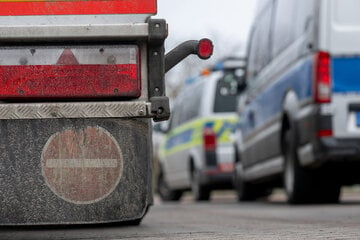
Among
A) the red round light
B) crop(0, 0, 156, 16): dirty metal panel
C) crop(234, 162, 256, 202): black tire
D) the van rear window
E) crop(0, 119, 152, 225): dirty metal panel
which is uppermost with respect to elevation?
the van rear window

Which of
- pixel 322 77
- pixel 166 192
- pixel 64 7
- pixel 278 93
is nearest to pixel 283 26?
pixel 278 93

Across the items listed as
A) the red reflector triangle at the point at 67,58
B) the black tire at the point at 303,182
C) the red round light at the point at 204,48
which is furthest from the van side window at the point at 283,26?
the red reflector triangle at the point at 67,58

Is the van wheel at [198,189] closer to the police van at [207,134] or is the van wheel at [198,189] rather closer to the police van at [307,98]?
the police van at [207,134]

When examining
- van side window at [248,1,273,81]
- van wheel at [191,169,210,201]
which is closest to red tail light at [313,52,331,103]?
van side window at [248,1,273,81]

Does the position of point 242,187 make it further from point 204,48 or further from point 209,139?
point 204,48

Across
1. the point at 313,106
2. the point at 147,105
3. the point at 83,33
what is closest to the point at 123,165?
the point at 147,105

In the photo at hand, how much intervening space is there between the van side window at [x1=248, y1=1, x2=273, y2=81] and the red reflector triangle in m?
7.62

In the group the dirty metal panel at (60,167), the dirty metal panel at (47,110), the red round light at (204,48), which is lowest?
the dirty metal panel at (60,167)

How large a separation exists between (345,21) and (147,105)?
540cm

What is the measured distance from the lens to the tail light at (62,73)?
15.9ft

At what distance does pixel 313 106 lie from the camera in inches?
390

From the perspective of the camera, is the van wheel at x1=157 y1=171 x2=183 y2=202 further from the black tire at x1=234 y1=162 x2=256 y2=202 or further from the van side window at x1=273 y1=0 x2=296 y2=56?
the van side window at x1=273 y1=0 x2=296 y2=56

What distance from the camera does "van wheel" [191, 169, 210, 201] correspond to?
16.0 meters

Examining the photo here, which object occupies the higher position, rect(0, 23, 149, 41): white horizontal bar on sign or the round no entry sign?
rect(0, 23, 149, 41): white horizontal bar on sign
